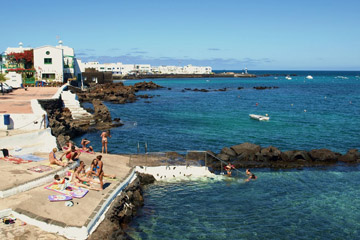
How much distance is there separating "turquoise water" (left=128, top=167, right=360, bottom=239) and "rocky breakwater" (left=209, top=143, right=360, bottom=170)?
217cm

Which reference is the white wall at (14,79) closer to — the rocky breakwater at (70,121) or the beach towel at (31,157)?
the rocky breakwater at (70,121)

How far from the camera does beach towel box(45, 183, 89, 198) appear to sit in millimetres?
14613

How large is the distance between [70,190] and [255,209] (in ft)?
30.7

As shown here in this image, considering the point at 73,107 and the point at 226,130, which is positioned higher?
the point at 73,107

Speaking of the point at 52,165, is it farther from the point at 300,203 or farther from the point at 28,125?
the point at 300,203

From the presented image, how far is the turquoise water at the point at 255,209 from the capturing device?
15938 millimetres

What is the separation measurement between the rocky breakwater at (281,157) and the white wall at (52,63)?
148ft

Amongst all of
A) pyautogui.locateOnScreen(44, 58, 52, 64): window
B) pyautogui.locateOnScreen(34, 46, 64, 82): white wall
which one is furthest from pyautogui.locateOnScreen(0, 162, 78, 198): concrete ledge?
pyautogui.locateOnScreen(44, 58, 52, 64): window

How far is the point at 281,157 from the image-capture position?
26.5m

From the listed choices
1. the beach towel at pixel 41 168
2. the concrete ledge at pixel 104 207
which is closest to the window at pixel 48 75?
the beach towel at pixel 41 168

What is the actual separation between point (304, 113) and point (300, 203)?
128 feet

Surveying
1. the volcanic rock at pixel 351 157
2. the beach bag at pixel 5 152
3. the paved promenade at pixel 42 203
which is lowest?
the volcanic rock at pixel 351 157

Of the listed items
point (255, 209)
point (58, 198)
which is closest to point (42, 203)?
point (58, 198)

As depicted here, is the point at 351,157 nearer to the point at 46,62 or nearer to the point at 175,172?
the point at 175,172
